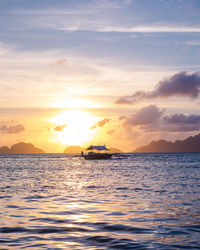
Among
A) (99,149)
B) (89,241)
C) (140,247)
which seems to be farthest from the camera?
(99,149)

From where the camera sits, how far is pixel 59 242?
12.2 m

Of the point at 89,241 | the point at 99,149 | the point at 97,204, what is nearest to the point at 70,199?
the point at 97,204

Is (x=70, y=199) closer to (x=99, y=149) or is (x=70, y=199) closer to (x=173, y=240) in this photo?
(x=173, y=240)

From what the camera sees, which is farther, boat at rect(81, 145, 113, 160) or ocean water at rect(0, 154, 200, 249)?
boat at rect(81, 145, 113, 160)

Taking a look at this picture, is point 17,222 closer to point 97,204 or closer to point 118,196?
point 97,204

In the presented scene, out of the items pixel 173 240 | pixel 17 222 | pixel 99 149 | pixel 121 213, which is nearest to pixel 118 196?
pixel 121 213

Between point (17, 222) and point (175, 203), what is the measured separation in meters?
11.4

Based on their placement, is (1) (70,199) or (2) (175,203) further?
(1) (70,199)

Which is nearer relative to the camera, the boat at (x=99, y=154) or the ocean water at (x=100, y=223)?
the ocean water at (x=100, y=223)

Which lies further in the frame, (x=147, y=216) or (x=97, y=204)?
(x=97, y=204)

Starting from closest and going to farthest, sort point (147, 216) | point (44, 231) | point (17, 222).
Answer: point (44, 231) → point (17, 222) → point (147, 216)

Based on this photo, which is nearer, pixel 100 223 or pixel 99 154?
pixel 100 223

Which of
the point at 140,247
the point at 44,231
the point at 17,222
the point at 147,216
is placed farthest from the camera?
the point at 147,216

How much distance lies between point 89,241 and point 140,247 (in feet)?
6.77
